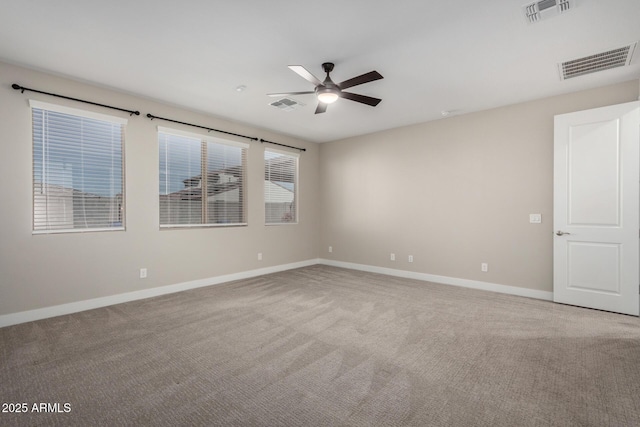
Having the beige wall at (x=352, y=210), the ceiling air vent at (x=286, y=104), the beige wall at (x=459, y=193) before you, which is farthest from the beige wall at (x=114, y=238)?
the beige wall at (x=459, y=193)

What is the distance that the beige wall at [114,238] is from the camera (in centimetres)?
323

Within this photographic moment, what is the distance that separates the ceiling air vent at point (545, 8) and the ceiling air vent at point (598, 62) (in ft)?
3.59

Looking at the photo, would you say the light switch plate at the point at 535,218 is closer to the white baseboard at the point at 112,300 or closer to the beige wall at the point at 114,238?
the beige wall at the point at 114,238

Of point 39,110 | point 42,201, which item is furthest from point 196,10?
point 42,201

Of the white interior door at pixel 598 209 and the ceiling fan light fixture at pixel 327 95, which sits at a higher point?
the ceiling fan light fixture at pixel 327 95

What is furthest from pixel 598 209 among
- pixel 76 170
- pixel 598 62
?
pixel 76 170

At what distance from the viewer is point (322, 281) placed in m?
5.19

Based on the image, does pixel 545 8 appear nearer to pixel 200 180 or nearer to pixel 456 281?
pixel 456 281

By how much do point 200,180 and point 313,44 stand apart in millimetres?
3013

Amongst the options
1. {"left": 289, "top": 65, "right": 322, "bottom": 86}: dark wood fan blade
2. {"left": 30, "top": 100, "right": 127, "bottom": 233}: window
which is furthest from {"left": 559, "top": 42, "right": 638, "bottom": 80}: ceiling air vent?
{"left": 30, "top": 100, "right": 127, "bottom": 233}: window

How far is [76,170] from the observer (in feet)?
12.0

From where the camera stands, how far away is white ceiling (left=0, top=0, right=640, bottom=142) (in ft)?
7.70

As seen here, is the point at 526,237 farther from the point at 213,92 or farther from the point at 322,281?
the point at 213,92

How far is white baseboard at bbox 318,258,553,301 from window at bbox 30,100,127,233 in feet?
14.0
